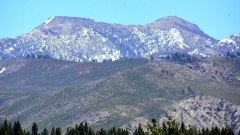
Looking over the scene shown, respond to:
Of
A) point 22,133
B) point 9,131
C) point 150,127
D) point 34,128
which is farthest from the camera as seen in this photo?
point 34,128

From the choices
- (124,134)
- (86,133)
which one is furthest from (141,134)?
(86,133)

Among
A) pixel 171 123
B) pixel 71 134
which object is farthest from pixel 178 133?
pixel 71 134

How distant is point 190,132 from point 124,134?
114m

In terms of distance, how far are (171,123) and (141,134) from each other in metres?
102

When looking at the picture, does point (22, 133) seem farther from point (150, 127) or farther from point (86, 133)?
point (150, 127)

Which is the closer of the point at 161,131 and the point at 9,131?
the point at 161,131

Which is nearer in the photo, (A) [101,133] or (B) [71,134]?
(B) [71,134]

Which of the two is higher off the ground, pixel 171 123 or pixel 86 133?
pixel 171 123

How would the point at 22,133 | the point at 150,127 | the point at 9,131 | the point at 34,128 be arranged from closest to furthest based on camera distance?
the point at 150,127 < the point at 22,133 < the point at 9,131 < the point at 34,128

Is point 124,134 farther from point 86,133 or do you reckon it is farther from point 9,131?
point 9,131

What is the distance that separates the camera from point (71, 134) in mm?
181125

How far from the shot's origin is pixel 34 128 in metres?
188

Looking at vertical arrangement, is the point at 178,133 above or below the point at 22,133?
above

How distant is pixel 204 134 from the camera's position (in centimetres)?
18662
